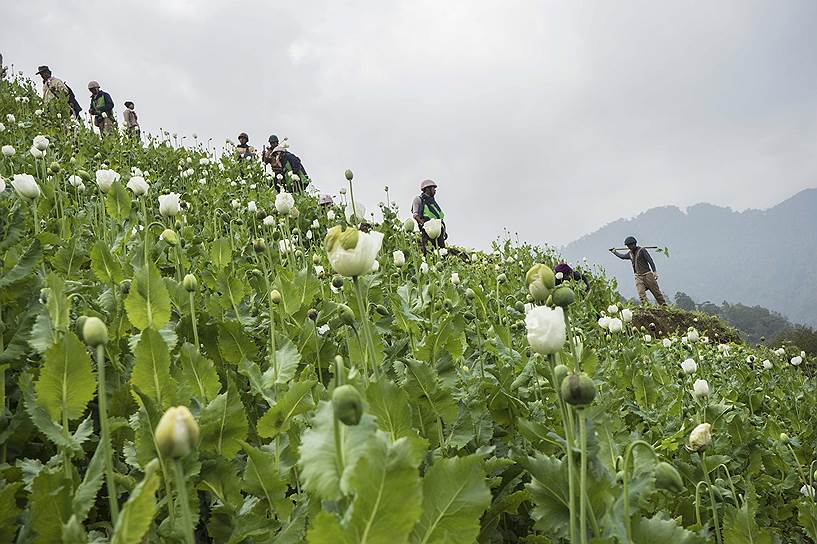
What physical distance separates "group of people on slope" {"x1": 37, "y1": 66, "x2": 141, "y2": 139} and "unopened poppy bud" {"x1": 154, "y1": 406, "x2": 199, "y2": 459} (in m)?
12.5

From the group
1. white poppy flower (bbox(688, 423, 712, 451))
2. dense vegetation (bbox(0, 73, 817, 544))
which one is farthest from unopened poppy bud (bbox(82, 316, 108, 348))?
white poppy flower (bbox(688, 423, 712, 451))

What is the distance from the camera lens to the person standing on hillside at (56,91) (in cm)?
1190

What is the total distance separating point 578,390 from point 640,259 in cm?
1457

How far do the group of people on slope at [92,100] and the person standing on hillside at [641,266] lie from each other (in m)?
11.7

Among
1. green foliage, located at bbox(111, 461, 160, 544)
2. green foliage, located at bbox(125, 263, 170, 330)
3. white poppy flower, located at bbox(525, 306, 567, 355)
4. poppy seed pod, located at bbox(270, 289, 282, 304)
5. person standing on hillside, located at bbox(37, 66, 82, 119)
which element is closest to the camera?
green foliage, located at bbox(111, 461, 160, 544)

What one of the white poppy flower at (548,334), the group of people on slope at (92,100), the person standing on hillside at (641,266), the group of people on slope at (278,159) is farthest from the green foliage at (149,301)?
the person standing on hillside at (641,266)

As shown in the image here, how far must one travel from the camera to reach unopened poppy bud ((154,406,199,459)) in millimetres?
829

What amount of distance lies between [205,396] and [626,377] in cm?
247

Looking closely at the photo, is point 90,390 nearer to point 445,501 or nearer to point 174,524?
point 174,524

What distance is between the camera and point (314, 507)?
40.9 inches

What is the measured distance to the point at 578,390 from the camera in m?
1.03

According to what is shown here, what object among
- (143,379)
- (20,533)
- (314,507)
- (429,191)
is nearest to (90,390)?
(143,379)

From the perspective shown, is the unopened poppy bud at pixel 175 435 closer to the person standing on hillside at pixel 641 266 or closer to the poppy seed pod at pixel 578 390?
the poppy seed pod at pixel 578 390

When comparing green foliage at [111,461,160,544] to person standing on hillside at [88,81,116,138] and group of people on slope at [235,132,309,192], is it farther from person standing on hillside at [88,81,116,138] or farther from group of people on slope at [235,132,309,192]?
person standing on hillside at [88,81,116,138]
